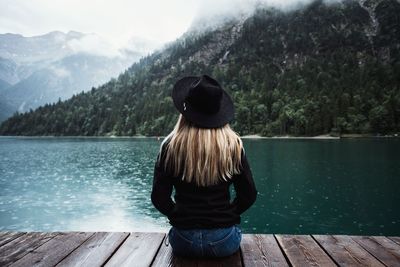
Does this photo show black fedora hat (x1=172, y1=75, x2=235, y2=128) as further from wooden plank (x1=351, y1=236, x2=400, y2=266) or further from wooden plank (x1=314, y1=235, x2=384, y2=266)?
wooden plank (x1=351, y1=236, x2=400, y2=266)

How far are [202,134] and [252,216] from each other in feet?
86.2

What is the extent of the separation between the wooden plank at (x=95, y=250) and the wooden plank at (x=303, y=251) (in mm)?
2710

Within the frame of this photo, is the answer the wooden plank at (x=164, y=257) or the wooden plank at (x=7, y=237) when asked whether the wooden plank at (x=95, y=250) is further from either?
the wooden plank at (x=7, y=237)

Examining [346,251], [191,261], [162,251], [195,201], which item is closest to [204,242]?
[191,261]

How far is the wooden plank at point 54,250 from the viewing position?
197 inches

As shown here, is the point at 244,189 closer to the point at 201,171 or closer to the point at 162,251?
the point at 201,171

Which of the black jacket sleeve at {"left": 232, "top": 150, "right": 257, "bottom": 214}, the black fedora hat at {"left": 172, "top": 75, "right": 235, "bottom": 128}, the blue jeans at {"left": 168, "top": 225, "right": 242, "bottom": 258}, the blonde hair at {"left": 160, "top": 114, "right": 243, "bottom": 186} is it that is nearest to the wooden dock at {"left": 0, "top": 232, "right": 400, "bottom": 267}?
the blue jeans at {"left": 168, "top": 225, "right": 242, "bottom": 258}

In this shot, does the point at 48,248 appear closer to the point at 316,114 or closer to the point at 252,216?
the point at 252,216

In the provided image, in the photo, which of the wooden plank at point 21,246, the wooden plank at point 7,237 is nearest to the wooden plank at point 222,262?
the wooden plank at point 21,246

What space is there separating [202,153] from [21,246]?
350cm

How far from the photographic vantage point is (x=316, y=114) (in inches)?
6127

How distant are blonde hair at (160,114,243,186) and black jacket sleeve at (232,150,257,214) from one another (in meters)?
0.24

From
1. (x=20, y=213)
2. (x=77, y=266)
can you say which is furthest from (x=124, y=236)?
(x=20, y=213)

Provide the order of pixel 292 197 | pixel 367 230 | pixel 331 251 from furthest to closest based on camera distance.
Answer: pixel 292 197 → pixel 367 230 → pixel 331 251
